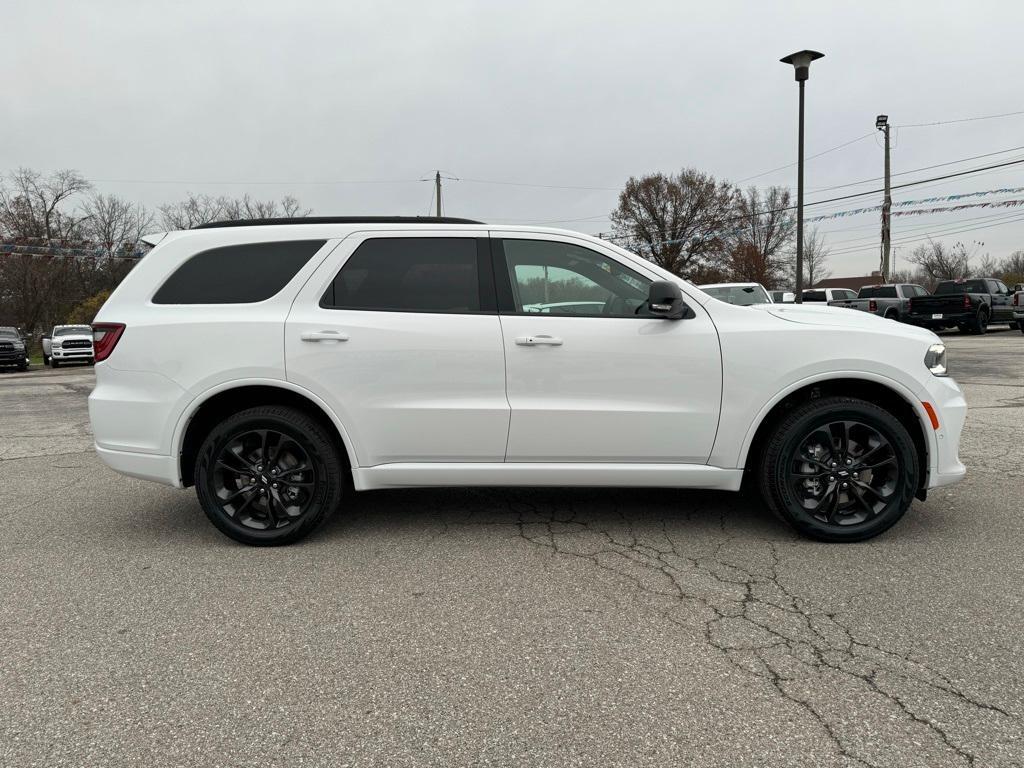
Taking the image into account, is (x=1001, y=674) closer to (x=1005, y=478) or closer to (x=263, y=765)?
(x=263, y=765)

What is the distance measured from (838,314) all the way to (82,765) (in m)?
4.17

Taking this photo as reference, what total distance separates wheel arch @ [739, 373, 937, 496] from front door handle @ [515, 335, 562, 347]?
119 cm

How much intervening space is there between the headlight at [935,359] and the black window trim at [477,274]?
242cm

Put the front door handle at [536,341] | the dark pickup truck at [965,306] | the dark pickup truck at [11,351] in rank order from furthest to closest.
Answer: the dark pickup truck at [11,351]
the dark pickup truck at [965,306]
the front door handle at [536,341]

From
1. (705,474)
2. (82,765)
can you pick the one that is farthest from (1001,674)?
(82,765)

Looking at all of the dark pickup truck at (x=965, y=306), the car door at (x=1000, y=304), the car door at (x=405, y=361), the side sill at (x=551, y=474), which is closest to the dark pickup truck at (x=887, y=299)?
the dark pickup truck at (x=965, y=306)

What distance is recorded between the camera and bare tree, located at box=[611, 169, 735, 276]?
5194cm

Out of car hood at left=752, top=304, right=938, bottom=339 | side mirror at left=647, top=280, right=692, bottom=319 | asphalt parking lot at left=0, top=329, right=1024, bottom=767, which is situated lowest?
asphalt parking lot at left=0, top=329, right=1024, bottom=767

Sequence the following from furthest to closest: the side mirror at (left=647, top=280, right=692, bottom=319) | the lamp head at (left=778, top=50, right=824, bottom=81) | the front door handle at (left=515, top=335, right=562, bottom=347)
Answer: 1. the lamp head at (left=778, top=50, right=824, bottom=81)
2. the front door handle at (left=515, top=335, right=562, bottom=347)
3. the side mirror at (left=647, top=280, right=692, bottom=319)

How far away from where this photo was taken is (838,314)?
4230 mm

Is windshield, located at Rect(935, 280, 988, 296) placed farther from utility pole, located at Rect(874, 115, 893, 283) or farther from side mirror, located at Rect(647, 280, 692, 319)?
side mirror, located at Rect(647, 280, 692, 319)

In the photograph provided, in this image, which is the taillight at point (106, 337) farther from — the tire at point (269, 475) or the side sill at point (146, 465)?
the tire at point (269, 475)

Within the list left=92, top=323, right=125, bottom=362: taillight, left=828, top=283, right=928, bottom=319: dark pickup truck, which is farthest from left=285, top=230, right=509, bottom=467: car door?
A: left=828, top=283, right=928, bottom=319: dark pickup truck

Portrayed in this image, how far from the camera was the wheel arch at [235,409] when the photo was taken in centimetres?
394
